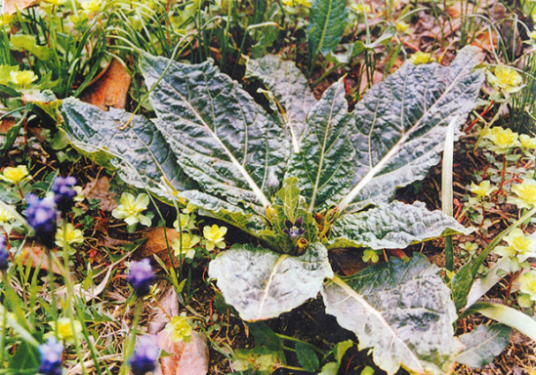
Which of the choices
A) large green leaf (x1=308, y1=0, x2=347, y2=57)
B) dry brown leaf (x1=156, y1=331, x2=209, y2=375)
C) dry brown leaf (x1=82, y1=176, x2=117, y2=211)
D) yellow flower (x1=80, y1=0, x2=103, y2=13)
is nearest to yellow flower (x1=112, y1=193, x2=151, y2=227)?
dry brown leaf (x1=82, y1=176, x2=117, y2=211)

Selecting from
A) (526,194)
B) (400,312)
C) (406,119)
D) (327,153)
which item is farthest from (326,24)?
(400,312)

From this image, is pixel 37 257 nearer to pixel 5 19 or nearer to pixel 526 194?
pixel 5 19

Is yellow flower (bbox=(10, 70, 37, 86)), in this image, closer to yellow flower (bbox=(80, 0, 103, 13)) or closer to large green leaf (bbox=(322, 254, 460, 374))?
yellow flower (bbox=(80, 0, 103, 13))

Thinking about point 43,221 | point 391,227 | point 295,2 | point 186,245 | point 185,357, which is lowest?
point 185,357

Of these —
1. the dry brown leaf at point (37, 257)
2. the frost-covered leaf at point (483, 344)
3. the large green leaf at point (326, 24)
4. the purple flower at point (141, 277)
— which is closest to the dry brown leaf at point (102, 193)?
the dry brown leaf at point (37, 257)

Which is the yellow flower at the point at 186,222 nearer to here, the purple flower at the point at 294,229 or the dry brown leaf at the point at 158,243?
the dry brown leaf at the point at 158,243

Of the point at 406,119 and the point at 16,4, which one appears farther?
the point at 16,4

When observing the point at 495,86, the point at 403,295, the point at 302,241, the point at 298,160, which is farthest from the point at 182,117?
the point at 495,86
